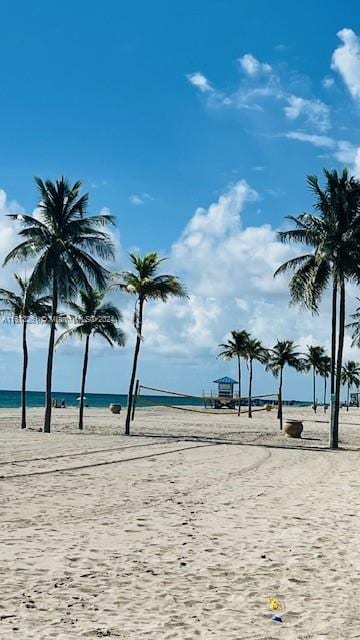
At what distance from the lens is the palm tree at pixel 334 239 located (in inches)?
990

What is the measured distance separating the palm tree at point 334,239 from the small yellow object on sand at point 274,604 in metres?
20.1

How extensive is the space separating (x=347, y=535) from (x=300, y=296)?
19176mm

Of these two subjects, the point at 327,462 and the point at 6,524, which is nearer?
the point at 6,524

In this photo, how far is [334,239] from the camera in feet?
83.0

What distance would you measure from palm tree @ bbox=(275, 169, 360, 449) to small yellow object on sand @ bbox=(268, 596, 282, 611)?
2010 centimetres

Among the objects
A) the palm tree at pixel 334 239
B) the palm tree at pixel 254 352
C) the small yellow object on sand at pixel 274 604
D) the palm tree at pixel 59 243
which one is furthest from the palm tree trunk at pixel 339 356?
the palm tree at pixel 254 352

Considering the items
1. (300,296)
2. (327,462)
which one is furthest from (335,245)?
(327,462)

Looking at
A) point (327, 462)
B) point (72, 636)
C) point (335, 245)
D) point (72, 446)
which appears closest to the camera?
point (72, 636)

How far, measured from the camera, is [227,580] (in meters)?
6.36

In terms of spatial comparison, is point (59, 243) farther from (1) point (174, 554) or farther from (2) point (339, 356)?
(1) point (174, 554)

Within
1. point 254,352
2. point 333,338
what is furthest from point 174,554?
point 254,352

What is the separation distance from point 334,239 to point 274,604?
69.1 feet

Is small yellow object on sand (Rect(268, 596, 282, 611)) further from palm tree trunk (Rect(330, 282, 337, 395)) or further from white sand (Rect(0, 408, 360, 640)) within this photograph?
palm tree trunk (Rect(330, 282, 337, 395))

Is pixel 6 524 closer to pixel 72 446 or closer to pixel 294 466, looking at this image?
pixel 294 466
